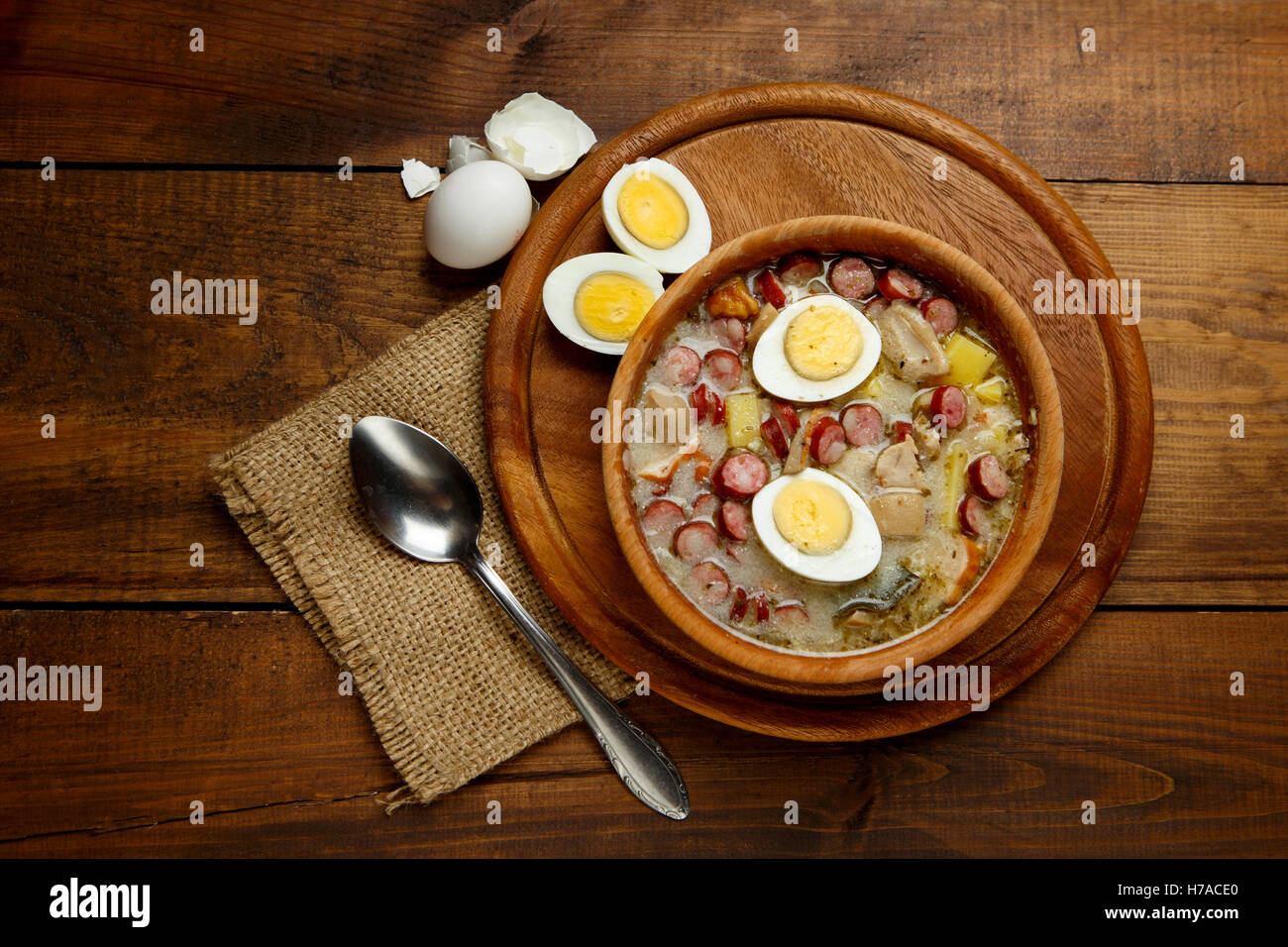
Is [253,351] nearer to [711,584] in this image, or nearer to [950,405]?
[711,584]

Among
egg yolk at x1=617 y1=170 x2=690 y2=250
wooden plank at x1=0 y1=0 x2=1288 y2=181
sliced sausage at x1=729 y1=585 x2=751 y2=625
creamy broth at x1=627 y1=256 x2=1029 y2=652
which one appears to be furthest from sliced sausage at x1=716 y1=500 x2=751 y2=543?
wooden plank at x1=0 y1=0 x2=1288 y2=181

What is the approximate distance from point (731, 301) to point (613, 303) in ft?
0.87

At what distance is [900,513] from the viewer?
2.03 m

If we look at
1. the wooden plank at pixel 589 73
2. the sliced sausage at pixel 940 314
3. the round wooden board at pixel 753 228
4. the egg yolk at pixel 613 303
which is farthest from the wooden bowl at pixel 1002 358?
the wooden plank at pixel 589 73

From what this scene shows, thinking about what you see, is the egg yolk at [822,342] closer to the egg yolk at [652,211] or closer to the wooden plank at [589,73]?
the egg yolk at [652,211]

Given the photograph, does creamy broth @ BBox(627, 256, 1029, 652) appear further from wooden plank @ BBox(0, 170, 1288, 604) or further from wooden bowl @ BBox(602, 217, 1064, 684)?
wooden plank @ BBox(0, 170, 1288, 604)

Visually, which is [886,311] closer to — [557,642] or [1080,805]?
[557,642]

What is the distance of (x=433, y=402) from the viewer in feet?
7.47

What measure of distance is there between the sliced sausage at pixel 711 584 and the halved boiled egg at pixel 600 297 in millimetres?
527

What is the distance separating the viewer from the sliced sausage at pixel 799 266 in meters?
2.12

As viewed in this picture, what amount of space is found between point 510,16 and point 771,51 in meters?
0.67

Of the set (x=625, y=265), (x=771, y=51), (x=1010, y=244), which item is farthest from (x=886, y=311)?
(x=771, y=51)

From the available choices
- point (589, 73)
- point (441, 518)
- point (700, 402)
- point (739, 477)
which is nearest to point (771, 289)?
point (700, 402)

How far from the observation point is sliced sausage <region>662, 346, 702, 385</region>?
6.87ft
